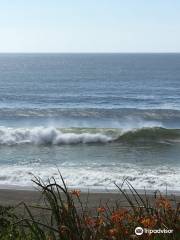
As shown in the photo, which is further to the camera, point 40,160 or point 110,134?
point 110,134

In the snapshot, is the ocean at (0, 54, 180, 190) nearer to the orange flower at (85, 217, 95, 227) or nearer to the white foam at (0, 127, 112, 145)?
the white foam at (0, 127, 112, 145)

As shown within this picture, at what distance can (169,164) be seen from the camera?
17781mm

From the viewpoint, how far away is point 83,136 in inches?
1009

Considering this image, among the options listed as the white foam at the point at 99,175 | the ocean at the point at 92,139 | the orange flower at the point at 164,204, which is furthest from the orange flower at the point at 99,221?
the white foam at the point at 99,175

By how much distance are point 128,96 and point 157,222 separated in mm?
44909

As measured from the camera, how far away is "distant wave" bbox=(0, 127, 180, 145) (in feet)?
81.5

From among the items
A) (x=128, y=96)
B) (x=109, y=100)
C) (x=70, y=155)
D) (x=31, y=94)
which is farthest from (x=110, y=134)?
(x=31, y=94)

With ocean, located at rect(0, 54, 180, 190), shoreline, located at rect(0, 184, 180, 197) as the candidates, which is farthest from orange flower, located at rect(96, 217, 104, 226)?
shoreline, located at rect(0, 184, 180, 197)

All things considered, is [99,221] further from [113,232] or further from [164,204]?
[164,204]

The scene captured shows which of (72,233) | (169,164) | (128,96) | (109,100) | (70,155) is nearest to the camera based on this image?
(72,233)

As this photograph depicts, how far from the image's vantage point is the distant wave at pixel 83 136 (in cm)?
2483

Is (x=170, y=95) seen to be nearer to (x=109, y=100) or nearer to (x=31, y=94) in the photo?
(x=109, y=100)

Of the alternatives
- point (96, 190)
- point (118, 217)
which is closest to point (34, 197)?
point (96, 190)

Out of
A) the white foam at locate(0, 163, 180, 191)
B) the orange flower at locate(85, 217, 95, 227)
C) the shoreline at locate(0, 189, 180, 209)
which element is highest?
the orange flower at locate(85, 217, 95, 227)
